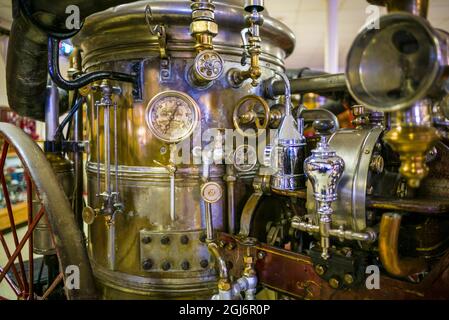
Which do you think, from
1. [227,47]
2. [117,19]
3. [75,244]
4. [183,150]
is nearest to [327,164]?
[183,150]

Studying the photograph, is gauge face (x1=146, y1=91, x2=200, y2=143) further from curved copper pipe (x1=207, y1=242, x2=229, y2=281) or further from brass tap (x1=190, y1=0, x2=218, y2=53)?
curved copper pipe (x1=207, y1=242, x2=229, y2=281)

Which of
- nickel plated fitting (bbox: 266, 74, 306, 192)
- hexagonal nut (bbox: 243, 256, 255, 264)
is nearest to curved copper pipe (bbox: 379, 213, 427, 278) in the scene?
nickel plated fitting (bbox: 266, 74, 306, 192)

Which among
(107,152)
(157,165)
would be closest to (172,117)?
(157,165)

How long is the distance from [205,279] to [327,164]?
3.63 ft

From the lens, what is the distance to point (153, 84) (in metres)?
1.93

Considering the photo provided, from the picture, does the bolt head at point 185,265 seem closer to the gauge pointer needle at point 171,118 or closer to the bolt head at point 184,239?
the bolt head at point 184,239

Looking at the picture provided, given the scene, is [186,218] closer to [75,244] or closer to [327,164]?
[75,244]

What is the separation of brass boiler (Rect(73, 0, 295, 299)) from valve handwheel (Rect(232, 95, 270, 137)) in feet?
0.18

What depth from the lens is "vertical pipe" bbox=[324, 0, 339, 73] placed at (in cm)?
441

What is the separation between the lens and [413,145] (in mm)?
962

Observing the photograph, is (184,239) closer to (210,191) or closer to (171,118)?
(210,191)

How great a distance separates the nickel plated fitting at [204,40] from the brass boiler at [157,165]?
0.64ft

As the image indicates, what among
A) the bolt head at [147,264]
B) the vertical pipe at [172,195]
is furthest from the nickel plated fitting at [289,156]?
the bolt head at [147,264]
